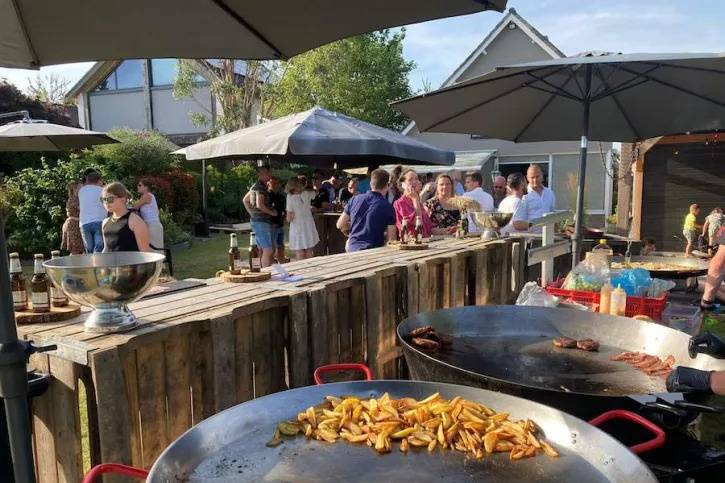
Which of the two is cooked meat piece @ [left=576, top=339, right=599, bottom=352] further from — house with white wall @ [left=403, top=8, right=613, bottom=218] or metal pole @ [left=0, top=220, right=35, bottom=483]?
house with white wall @ [left=403, top=8, right=613, bottom=218]

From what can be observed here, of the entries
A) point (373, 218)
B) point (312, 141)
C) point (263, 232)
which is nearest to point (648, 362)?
point (373, 218)

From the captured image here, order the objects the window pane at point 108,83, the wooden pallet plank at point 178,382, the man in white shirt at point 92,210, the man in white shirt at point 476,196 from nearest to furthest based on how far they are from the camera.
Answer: the wooden pallet plank at point 178,382 < the man in white shirt at point 476,196 < the man in white shirt at point 92,210 < the window pane at point 108,83

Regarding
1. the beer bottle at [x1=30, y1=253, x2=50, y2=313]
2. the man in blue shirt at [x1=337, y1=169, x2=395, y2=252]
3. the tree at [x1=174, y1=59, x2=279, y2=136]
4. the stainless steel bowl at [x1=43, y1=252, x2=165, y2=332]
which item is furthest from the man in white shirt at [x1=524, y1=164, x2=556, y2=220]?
the tree at [x1=174, y1=59, x2=279, y2=136]

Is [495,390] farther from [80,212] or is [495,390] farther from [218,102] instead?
[218,102]

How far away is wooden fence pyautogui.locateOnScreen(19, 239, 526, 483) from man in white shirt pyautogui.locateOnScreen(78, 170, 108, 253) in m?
4.59

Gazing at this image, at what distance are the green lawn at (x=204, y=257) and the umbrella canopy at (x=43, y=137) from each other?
2.94 meters

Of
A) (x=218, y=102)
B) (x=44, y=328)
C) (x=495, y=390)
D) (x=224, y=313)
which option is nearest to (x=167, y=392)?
(x=224, y=313)

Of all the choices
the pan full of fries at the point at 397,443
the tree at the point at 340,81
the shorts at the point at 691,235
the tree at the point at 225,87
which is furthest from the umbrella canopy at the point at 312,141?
the tree at the point at 340,81

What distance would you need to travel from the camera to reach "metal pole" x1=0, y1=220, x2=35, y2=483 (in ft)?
5.03

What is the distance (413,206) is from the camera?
648 cm

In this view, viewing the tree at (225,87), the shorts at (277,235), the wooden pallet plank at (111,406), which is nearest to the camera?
the wooden pallet plank at (111,406)

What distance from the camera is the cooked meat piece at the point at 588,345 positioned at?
303cm

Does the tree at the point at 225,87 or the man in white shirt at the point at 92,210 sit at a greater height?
the tree at the point at 225,87

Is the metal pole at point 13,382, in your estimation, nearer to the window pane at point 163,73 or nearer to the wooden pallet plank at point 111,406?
the wooden pallet plank at point 111,406
